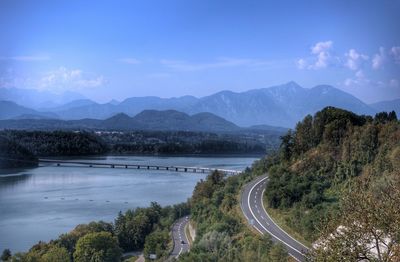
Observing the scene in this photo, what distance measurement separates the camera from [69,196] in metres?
10.9

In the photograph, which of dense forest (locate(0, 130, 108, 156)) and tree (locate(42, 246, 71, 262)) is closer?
tree (locate(42, 246, 71, 262))

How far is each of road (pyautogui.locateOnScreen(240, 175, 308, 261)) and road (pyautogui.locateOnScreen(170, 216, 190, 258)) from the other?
0.65 m

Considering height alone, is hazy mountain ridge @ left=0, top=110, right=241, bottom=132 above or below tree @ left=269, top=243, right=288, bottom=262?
above

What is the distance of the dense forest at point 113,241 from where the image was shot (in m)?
4.87

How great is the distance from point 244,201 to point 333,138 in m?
1.34

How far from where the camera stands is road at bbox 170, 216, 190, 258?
482 cm

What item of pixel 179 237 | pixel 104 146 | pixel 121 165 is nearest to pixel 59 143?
pixel 104 146

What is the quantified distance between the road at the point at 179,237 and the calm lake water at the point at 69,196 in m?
1.67

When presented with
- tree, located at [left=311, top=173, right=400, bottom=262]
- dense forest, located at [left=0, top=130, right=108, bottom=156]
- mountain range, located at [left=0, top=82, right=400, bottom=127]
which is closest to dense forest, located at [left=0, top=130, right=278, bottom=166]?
dense forest, located at [left=0, top=130, right=108, bottom=156]

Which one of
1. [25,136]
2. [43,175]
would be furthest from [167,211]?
[25,136]

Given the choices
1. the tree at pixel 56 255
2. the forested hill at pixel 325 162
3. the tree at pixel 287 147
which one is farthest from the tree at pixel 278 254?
the tree at pixel 287 147

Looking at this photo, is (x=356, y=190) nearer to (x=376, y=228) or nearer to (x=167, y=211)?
(x=376, y=228)

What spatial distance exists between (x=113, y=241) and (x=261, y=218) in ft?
4.88

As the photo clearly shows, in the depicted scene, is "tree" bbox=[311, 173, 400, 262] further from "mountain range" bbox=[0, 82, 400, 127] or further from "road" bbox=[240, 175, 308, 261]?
"mountain range" bbox=[0, 82, 400, 127]
